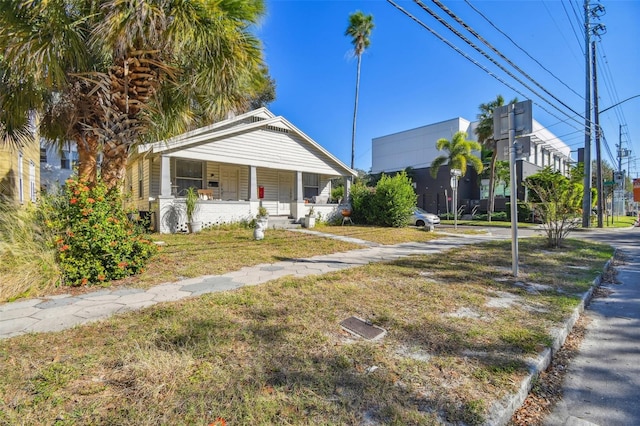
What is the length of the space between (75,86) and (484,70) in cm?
906

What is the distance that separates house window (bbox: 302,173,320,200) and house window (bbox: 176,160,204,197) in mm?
5506

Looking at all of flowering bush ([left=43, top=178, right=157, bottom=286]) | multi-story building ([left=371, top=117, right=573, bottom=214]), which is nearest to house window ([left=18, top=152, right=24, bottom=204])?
flowering bush ([left=43, top=178, right=157, bottom=286])

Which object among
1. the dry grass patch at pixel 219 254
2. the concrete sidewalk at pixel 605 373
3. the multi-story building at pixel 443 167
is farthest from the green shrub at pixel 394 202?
the multi-story building at pixel 443 167

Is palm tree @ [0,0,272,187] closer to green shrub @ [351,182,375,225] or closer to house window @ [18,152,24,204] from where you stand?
house window @ [18,152,24,204]

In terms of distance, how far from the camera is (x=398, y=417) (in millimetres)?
1859

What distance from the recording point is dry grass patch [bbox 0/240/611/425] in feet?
6.25

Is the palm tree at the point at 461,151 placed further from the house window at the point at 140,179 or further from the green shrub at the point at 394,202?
the house window at the point at 140,179

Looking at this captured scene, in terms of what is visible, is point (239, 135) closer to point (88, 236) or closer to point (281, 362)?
point (88, 236)

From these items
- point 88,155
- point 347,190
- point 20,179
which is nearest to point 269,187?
point 347,190

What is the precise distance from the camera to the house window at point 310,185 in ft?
55.9

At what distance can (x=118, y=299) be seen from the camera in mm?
4051

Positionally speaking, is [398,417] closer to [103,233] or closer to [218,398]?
[218,398]

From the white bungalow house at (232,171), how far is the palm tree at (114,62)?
4.39 meters

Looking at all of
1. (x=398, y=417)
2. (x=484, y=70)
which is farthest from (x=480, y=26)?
(x=398, y=417)
